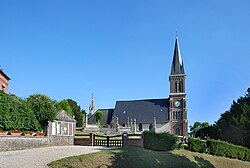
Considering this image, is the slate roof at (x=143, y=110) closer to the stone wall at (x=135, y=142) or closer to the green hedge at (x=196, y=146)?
the green hedge at (x=196, y=146)

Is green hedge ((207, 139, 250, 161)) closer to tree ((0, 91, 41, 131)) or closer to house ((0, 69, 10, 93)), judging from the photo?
tree ((0, 91, 41, 131))

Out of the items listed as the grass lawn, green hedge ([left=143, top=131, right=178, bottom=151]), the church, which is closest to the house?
green hedge ([left=143, top=131, right=178, bottom=151])

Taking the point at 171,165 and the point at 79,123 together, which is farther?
the point at 79,123

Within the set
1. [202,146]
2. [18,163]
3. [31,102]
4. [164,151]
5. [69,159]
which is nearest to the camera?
[18,163]

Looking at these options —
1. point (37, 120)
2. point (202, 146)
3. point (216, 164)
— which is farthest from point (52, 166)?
point (202, 146)

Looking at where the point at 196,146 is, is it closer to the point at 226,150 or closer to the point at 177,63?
the point at 226,150

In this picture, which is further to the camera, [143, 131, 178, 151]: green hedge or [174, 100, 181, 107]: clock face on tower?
[174, 100, 181, 107]: clock face on tower

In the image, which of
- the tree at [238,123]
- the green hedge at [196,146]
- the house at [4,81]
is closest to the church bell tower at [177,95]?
the tree at [238,123]

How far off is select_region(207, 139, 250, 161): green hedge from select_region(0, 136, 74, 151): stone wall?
1529 cm

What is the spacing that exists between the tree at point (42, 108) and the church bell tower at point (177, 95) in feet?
192

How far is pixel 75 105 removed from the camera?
291 feet

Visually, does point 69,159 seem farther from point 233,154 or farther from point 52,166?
point 233,154

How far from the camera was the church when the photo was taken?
8119 cm

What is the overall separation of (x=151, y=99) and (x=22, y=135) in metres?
71.2
